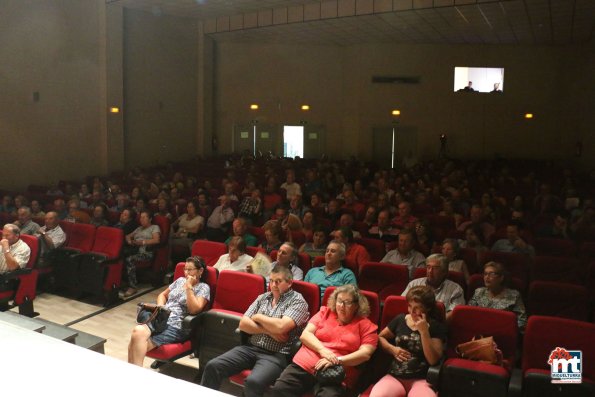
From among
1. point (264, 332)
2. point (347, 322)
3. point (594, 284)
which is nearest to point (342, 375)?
point (347, 322)

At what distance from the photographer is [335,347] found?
355cm

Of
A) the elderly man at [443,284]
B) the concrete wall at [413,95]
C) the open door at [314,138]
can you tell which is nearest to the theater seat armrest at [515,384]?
the elderly man at [443,284]

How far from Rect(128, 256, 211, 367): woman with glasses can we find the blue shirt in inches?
36.1

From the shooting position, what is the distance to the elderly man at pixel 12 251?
18.3ft

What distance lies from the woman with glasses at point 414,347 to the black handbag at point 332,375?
20cm

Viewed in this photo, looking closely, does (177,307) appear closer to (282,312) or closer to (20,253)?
(282,312)

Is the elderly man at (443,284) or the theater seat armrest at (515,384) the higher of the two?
the elderly man at (443,284)

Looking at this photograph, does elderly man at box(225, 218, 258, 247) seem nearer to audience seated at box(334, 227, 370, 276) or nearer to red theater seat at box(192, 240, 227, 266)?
red theater seat at box(192, 240, 227, 266)

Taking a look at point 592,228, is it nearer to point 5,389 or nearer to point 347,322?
point 347,322

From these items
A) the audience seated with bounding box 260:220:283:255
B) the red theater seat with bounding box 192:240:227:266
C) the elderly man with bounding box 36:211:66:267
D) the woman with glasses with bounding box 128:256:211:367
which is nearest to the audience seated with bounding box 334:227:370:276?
the audience seated with bounding box 260:220:283:255

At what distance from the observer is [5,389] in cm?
176

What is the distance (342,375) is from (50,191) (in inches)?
343

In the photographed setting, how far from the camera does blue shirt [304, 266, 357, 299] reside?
4.63 metres

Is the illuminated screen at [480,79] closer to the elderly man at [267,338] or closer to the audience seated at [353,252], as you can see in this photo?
the audience seated at [353,252]
